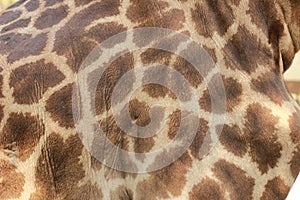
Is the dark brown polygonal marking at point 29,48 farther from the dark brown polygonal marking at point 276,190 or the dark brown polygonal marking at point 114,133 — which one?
the dark brown polygonal marking at point 276,190

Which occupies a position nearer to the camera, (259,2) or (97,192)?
(97,192)

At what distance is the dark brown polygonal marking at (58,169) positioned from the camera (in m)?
0.81

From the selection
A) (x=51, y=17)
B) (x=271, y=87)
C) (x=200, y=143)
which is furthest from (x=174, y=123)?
(x=51, y=17)

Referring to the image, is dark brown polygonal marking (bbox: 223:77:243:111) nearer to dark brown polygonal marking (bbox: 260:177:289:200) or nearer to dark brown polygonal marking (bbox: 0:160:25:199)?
dark brown polygonal marking (bbox: 260:177:289:200)

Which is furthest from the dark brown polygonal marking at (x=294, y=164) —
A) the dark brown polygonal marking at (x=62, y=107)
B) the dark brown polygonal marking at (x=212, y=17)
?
the dark brown polygonal marking at (x=62, y=107)

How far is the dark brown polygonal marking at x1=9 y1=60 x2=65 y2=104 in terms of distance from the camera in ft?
2.71

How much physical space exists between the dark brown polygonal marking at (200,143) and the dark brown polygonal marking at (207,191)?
4 cm

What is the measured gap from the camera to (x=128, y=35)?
2.89 ft

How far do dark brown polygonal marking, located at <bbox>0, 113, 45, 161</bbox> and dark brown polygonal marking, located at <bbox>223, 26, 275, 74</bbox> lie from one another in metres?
0.34

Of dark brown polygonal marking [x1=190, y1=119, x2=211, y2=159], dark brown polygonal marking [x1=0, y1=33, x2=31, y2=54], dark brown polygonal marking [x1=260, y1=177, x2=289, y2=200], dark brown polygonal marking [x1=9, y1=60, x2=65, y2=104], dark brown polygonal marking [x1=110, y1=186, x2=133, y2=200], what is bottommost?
dark brown polygonal marking [x1=260, y1=177, x2=289, y2=200]

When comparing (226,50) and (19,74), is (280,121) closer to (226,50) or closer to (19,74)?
(226,50)

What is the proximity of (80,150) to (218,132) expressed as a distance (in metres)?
0.23

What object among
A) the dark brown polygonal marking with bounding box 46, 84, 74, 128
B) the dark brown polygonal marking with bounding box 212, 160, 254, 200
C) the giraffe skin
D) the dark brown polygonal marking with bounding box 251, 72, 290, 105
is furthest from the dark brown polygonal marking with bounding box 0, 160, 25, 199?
the dark brown polygonal marking with bounding box 251, 72, 290, 105

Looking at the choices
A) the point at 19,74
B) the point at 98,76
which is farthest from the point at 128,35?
the point at 19,74
